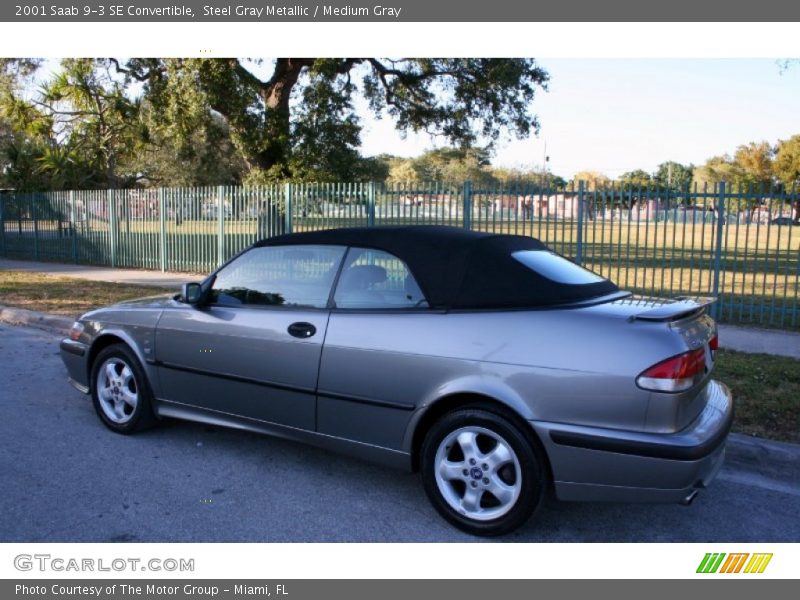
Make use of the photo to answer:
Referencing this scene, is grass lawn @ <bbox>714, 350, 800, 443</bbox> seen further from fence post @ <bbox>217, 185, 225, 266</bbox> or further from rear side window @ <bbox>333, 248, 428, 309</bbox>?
fence post @ <bbox>217, 185, 225, 266</bbox>

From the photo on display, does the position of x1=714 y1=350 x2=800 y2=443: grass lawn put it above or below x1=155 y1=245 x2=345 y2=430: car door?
below

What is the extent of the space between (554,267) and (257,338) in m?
1.90

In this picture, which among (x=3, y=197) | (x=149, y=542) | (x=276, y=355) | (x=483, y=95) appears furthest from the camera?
(x=3, y=197)

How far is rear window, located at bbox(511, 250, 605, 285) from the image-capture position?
156 inches

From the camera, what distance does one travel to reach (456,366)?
11.6 feet

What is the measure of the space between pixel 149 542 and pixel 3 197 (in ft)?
70.9

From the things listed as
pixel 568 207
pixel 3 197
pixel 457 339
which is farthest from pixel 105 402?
pixel 3 197

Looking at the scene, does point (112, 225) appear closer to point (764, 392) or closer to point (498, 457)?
point (764, 392)

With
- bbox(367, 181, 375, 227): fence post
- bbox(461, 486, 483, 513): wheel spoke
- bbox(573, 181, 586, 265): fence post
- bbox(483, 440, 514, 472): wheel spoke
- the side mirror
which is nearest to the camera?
bbox(483, 440, 514, 472): wheel spoke

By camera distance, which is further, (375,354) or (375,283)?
(375,283)

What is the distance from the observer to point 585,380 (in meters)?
3.23

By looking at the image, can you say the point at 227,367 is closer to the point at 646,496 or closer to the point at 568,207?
the point at 646,496

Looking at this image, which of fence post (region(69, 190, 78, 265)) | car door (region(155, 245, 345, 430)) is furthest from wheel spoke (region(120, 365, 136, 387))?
fence post (region(69, 190, 78, 265))

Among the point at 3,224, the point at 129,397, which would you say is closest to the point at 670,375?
the point at 129,397
